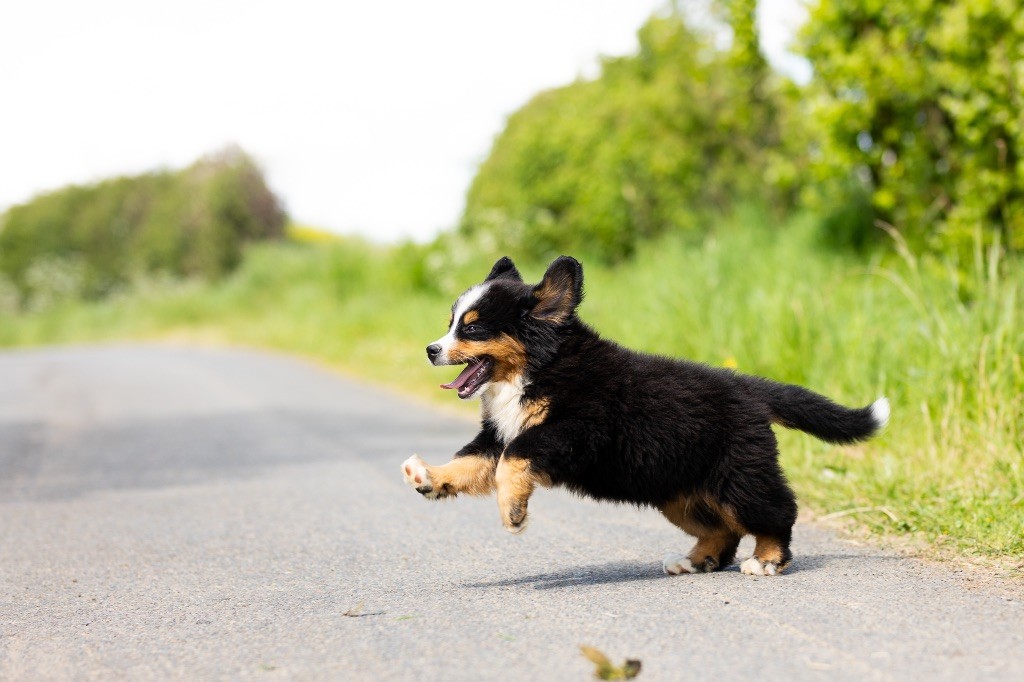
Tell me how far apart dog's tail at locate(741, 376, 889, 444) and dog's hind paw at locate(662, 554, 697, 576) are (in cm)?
74

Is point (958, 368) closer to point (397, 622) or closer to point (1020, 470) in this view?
point (1020, 470)

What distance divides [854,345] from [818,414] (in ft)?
11.9

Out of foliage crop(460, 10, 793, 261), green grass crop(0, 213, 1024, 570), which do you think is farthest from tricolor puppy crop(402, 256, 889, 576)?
foliage crop(460, 10, 793, 261)

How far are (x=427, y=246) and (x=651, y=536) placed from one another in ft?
48.6

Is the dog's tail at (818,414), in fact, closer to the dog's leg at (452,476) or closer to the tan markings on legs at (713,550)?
the tan markings on legs at (713,550)

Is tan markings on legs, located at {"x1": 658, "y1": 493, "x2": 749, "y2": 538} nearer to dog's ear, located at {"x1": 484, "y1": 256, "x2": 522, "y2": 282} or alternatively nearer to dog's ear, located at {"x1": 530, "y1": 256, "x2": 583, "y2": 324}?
dog's ear, located at {"x1": 530, "y1": 256, "x2": 583, "y2": 324}

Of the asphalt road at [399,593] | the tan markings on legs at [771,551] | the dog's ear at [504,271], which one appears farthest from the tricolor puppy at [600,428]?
the dog's ear at [504,271]

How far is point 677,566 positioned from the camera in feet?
16.9

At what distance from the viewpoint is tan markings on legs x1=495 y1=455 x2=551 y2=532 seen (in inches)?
185

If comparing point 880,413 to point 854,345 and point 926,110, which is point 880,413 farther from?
point 926,110

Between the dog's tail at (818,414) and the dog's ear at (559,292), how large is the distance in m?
0.90

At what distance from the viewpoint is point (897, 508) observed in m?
6.20

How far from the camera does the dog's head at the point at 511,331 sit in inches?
197

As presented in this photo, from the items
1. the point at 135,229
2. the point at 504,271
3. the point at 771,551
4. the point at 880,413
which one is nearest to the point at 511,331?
the point at 504,271
